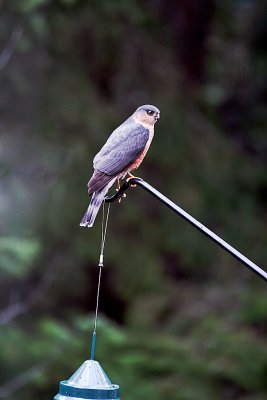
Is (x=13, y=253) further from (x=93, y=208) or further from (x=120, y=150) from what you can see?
(x=93, y=208)

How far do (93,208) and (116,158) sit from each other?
0.35m

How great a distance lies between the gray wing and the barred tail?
8 cm

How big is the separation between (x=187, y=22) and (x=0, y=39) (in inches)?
104

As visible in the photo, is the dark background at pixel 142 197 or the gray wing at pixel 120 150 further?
the dark background at pixel 142 197

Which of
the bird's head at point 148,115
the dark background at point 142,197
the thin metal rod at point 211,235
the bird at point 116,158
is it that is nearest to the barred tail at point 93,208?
the bird at point 116,158

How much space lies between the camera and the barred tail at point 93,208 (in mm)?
2748

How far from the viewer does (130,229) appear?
23.4ft

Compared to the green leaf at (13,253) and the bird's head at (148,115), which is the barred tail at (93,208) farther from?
the green leaf at (13,253)

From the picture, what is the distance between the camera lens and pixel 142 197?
286 inches

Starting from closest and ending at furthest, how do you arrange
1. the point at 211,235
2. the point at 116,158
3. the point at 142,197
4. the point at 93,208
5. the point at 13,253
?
the point at 211,235
the point at 93,208
the point at 116,158
the point at 13,253
the point at 142,197

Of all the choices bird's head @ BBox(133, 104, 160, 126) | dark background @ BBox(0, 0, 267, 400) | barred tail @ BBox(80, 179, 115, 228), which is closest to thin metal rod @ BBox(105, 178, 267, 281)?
barred tail @ BBox(80, 179, 115, 228)

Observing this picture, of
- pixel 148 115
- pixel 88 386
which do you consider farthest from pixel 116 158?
pixel 88 386

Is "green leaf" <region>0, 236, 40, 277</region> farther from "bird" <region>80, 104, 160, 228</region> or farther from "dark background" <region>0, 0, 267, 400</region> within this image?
"bird" <region>80, 104, 160, 228</region>

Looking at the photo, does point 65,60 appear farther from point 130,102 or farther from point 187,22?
point 187,22
